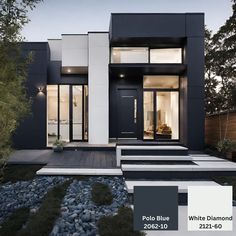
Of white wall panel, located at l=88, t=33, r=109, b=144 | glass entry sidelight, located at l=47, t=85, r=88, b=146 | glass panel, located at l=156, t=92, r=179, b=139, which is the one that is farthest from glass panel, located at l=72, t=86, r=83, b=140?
glass panel, located at l=156, t=92, r=179, b=139

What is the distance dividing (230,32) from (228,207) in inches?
641

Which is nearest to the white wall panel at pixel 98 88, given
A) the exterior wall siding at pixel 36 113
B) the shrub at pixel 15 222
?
the exterior wall siding at pixel 36 113

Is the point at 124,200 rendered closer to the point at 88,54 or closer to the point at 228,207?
the point at 228,207

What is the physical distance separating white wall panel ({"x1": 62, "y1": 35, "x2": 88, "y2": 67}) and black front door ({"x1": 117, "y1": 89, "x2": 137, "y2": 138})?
2.32 metres

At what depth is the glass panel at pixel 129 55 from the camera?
10.4 meters

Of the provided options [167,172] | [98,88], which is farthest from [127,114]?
[167,172]

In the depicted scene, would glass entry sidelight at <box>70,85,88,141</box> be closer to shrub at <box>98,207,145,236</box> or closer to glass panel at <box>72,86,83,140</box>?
glass panel at <box>72,86,83,140</box>

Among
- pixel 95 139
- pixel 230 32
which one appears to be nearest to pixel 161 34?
pixel 95 139

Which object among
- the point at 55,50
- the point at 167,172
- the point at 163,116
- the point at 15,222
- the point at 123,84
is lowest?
the point at 15,222

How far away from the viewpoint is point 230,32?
16.8 metres

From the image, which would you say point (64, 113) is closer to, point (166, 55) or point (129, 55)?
point (129, 55)

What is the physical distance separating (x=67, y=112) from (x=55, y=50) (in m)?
2.81

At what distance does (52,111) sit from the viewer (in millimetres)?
10969

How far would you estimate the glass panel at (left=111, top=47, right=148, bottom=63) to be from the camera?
10.4 meters
